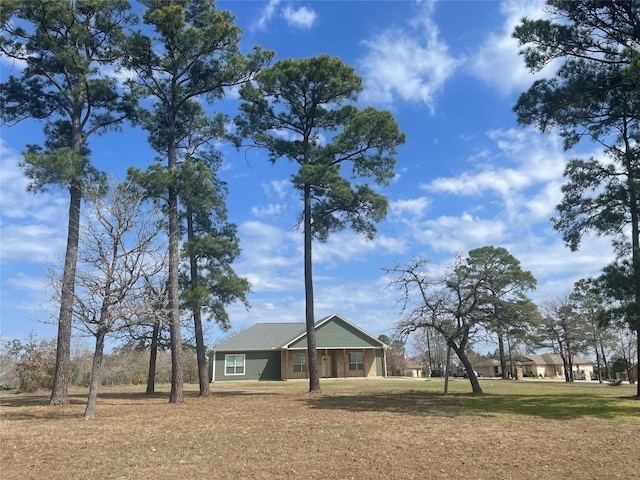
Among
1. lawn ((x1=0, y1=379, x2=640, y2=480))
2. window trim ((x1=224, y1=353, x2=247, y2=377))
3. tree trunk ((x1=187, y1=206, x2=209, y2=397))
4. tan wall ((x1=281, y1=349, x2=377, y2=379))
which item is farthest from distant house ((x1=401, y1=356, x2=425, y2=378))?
lawn ((x1=0, y1=379, x2=640, y2=480))

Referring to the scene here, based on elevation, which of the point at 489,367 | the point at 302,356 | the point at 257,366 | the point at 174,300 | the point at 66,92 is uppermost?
the point at 66,92

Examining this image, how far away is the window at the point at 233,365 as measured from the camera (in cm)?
3788

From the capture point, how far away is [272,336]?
40.5 metres

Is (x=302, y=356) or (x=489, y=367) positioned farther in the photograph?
(x=489, y=367)

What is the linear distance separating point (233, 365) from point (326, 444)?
31.7 m

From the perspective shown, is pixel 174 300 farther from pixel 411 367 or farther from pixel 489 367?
pixel 489 367

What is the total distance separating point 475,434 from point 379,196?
39.7 ft

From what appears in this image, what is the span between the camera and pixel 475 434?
28.3ft

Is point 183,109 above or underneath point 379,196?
above

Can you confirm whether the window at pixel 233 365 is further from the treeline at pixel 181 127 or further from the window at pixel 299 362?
the treeline at pixel 181 127

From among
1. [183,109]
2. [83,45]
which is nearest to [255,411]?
[183,109]

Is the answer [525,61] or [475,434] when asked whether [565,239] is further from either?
[475,434]

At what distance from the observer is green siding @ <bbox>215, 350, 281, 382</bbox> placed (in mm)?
37781

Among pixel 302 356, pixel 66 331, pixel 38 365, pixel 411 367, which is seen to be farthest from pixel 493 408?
pixel 411 367
